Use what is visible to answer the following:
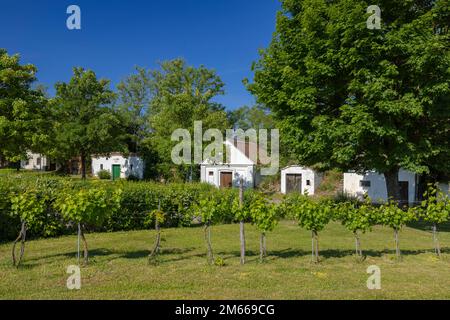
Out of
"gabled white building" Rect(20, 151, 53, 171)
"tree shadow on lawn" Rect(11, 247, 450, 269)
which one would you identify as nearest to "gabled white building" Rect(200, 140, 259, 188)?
"tree shadow on lawn" Rect(11, 247, 450, 269)

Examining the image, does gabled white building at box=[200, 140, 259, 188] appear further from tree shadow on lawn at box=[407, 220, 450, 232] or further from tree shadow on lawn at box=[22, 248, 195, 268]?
tree shadow on lawn at box=[22, 248, 195, 268]

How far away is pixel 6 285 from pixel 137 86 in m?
57.5

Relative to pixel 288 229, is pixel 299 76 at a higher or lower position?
higher

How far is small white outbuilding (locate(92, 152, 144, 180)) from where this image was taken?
143 ft

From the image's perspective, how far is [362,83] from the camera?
45.1 ft

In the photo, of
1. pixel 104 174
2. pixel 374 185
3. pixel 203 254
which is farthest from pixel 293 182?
pixel 104 174

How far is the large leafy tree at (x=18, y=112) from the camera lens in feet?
80.9

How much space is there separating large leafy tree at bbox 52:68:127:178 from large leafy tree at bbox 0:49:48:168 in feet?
18.0

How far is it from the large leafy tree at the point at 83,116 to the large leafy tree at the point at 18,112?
549cm

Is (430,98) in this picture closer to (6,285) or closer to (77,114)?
(6,285)

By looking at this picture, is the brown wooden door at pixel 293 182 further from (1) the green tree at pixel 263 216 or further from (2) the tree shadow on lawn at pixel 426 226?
(1) the green tree at pixel 263 216

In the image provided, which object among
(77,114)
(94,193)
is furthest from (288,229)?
(77,114)

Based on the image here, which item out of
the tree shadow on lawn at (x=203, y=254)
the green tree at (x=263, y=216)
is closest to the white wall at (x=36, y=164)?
the tree shadow on lawn at (x=203, y=254)

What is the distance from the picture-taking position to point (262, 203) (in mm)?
8664
